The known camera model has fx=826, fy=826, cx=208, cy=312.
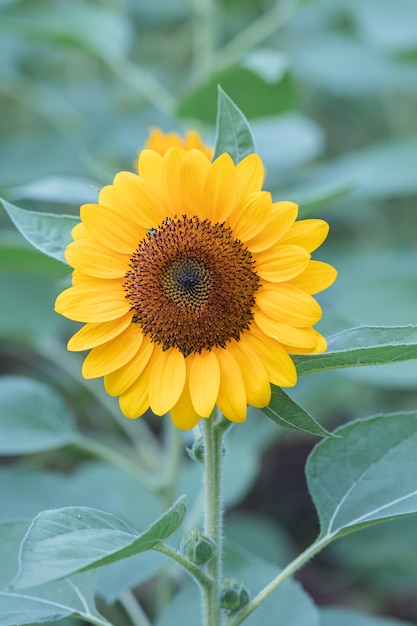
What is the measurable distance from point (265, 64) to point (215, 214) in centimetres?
72

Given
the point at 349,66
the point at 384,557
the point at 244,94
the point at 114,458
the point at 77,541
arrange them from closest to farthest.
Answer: the point at 77,541
the point at 114,458
the point at 244,94
the point at 384,557
the point at 349,66

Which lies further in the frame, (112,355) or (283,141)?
(283,141)

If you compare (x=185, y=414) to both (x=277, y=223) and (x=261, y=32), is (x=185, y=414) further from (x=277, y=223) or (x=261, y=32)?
(x=261, y=32)

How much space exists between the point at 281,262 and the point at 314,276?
30 millimetres

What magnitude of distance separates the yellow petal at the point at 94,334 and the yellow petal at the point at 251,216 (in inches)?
5.1

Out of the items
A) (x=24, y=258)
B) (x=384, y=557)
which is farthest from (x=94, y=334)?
(x=384, y=557)

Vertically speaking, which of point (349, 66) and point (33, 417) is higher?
point (349, 66)

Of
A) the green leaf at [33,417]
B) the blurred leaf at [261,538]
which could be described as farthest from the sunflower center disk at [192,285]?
the blurred leaf at [261,538]

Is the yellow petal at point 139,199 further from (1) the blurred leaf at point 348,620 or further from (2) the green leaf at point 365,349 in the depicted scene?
(1) the blurred leaf at point 348,620

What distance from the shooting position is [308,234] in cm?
69

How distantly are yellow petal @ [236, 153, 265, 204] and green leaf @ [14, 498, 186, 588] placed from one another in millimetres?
263

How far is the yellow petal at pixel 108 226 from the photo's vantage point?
702mm

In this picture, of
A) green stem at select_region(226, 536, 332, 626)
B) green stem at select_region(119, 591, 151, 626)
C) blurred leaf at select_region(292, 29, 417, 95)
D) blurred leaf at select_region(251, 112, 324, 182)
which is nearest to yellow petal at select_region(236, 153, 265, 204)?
green stem at select_region(226, 536, 332, 626)

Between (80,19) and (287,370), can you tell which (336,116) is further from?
(287,370)
